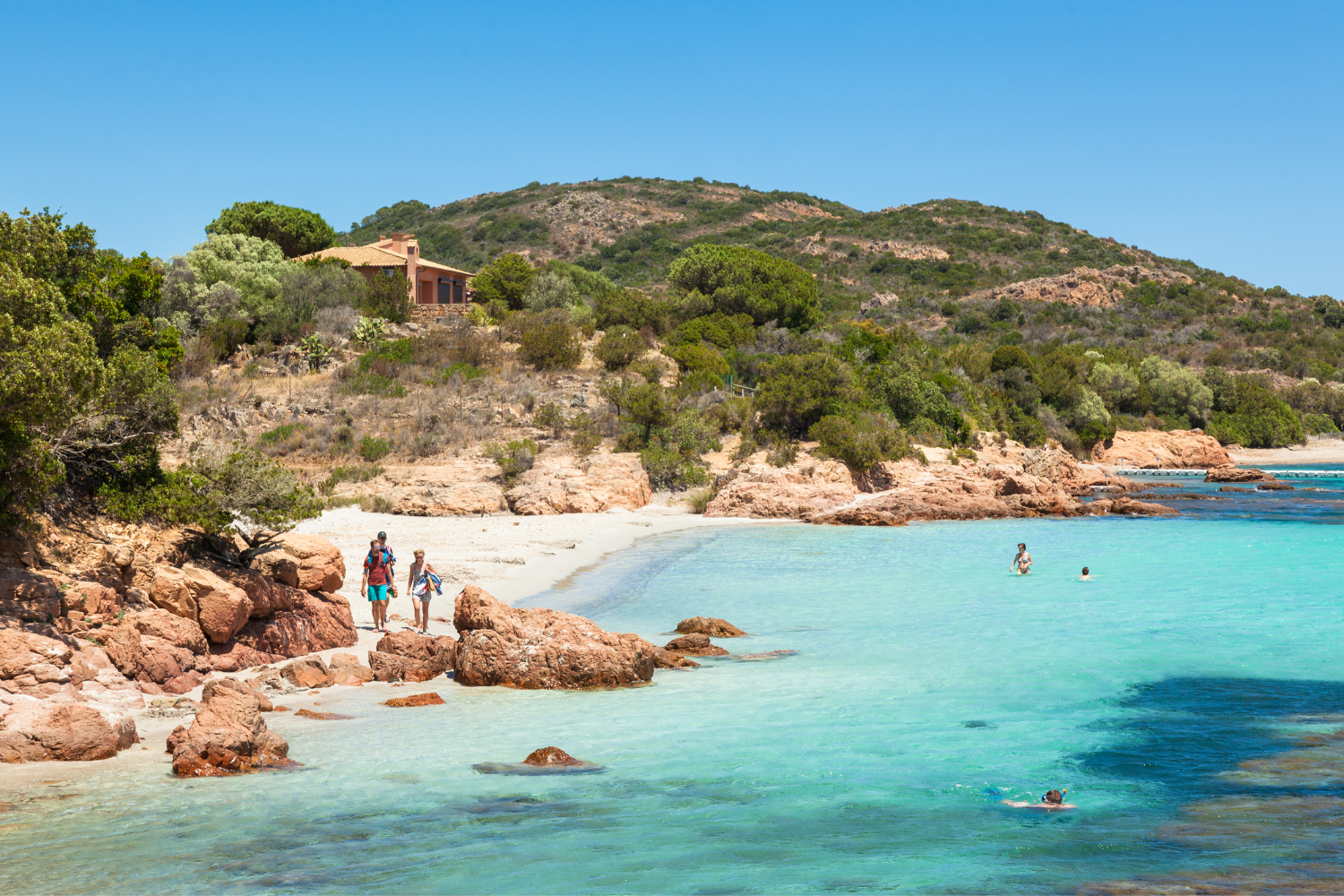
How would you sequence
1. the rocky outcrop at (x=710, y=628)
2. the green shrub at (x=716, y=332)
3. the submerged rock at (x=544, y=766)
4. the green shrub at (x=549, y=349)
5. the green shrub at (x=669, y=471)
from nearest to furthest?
the submerged rock at (x=544, y=766) → the rocky outcrop at (x=710, y=628) → the green shrub at (x=669, y=471) → the green shrub at (x=549, y=349) → the green shrub at (x=716, y=332)

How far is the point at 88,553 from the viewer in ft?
35.0

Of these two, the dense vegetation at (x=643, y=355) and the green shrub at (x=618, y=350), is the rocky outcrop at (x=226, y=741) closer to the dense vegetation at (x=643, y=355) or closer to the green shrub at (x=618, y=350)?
the dense vegetation at (x=643, y=355)

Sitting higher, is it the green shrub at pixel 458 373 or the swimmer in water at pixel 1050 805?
the green shrub at pixel 458 373

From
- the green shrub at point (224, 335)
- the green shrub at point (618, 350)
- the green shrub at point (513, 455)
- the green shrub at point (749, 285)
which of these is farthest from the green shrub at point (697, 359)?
the green shrub at point (224, 335)

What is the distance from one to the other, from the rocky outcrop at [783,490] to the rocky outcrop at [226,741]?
69.1 ft

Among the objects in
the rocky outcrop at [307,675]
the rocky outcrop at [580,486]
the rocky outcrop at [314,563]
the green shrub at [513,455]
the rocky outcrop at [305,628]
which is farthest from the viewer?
the green shrub at [513,455]

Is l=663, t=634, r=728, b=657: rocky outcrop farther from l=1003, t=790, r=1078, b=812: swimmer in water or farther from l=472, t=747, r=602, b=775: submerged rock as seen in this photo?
l=1003, t=790, r=1078, b=812: swimmer in water

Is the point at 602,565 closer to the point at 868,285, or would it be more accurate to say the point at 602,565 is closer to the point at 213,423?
the point at 213,423

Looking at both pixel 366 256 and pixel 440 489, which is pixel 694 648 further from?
pixel 366 256

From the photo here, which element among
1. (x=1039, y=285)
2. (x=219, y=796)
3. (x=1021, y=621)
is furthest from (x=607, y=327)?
(x=1039, y=285)

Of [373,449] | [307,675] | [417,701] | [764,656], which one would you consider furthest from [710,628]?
[373,449]

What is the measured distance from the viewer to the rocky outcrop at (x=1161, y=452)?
49.7m

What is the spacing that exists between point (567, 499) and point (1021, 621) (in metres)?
14.5

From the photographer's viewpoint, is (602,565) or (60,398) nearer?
(60,398)
